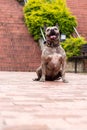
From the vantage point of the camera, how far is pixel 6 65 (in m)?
15.7

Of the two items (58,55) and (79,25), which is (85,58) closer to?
(79,25)

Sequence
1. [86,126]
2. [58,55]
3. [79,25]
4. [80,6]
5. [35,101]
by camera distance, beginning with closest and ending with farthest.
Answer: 1. [86,126]
2. [35,101]
3. [58,55]
4. [79,25]
5. [80,6]

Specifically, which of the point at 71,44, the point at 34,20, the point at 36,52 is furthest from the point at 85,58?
the point at 34,20

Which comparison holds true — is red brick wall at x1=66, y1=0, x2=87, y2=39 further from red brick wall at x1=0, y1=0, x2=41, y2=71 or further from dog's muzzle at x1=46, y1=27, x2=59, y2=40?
dog's muzzle at x1=46, y1=27, x2=59, y2=40

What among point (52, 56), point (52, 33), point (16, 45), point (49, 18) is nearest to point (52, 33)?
point (52, 33)

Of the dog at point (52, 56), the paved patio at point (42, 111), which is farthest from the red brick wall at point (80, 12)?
the paved patio at point (42, 111)

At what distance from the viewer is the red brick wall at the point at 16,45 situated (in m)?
15.9

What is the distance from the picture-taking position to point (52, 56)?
977 cm

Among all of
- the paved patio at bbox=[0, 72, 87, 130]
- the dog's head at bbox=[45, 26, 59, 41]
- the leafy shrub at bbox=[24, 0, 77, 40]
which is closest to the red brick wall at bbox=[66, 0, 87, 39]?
the leafy shrub at bbox=[24, 0, 77, 40]

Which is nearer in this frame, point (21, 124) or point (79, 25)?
point (21, 124)

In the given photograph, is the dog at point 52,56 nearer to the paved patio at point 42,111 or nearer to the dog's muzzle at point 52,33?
the dog's muzzle at point 52,33

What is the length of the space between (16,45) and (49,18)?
2038mm

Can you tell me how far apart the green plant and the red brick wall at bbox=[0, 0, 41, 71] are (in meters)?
1.11

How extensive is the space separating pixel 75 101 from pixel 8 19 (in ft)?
43.3
